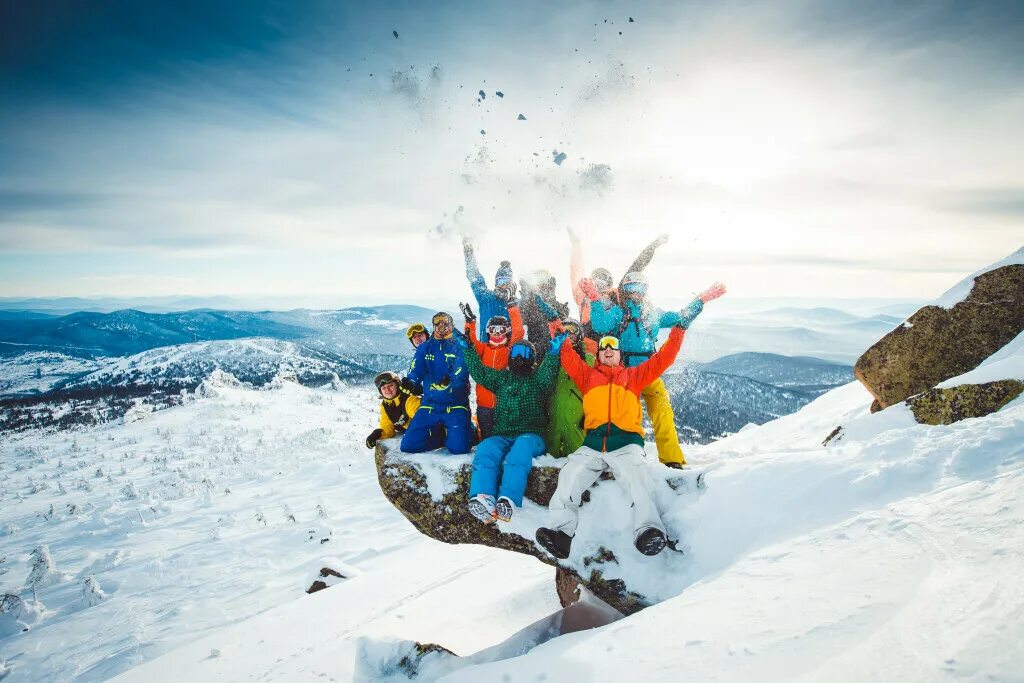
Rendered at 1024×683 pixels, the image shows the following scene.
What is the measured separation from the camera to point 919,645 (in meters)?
2.19

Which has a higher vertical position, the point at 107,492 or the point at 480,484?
the point at 480,484

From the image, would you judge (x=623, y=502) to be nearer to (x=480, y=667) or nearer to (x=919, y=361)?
(x=480, y=667)

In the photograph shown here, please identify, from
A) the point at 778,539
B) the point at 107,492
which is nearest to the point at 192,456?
the point at 107,492

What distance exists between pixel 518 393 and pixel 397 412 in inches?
102

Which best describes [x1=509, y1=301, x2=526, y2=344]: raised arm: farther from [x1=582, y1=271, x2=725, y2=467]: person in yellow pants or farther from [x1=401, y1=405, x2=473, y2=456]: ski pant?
[x1=401, y1=405, x2=473, y2=456]: ski pant

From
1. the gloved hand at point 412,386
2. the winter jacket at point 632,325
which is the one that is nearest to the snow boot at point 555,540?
the winter jacket at point 632,325

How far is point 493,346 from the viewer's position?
6160mm

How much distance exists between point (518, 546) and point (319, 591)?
25.8 ft

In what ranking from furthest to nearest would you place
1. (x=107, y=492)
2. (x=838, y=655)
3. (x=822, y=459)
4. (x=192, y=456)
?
(x=192, y=456) < (x=107, y=492) < (x=822, y=459) < (x=838, y=655)

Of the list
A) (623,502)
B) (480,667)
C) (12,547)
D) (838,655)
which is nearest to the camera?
(838,655)

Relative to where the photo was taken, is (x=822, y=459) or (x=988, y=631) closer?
(x=988, y=631)

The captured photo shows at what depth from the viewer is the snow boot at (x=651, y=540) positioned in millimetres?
4590

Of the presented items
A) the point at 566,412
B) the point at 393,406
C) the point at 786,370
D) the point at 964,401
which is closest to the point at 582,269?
the point at 566,412

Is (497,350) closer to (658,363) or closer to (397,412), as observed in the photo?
(658,363)
